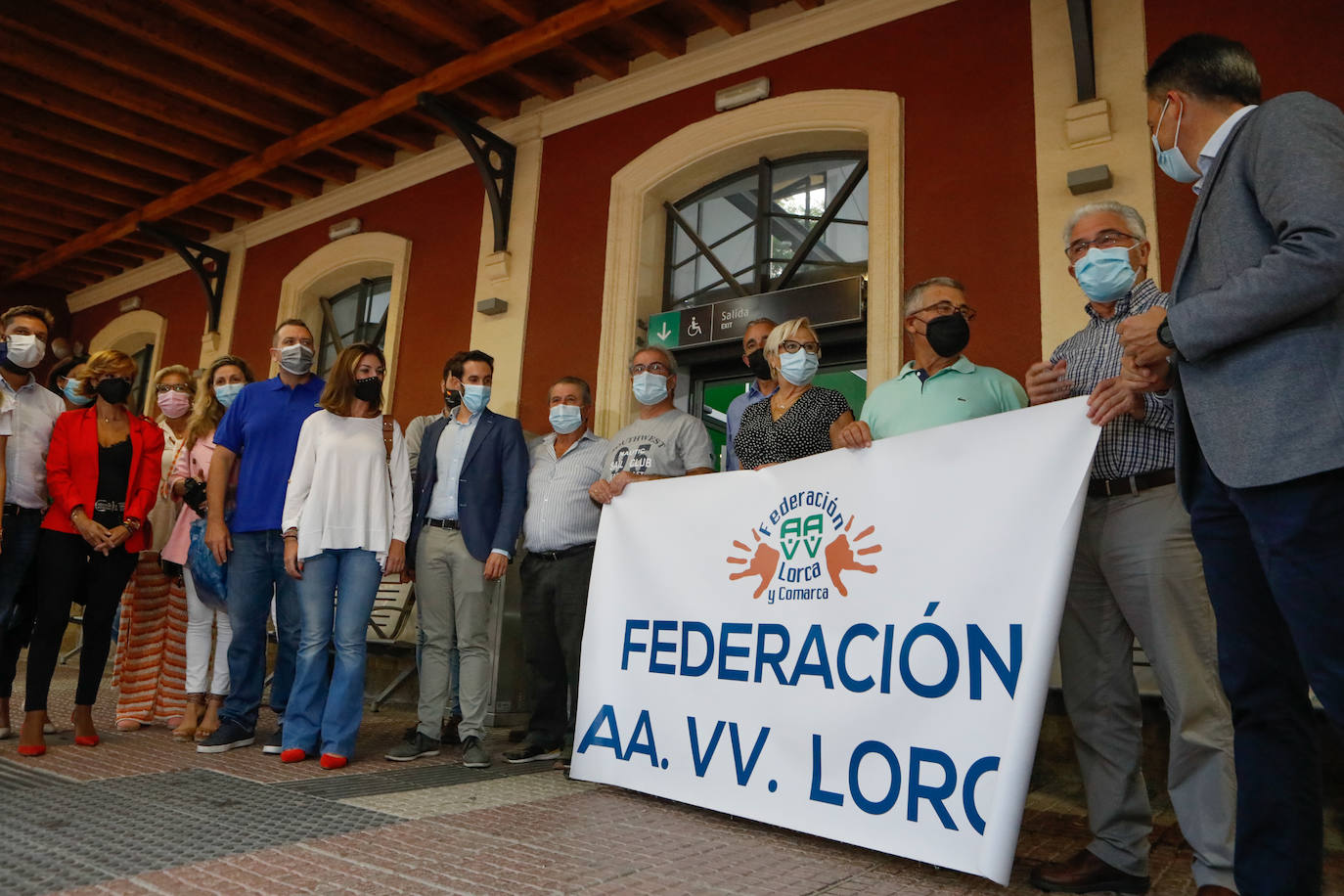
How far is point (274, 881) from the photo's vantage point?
169 cm

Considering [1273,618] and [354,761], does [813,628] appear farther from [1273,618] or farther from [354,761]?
[354,761]

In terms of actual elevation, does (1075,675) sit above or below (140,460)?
below

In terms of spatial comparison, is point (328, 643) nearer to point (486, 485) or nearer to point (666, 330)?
point (486, 485)

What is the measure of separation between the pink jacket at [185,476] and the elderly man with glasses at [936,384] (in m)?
2.87

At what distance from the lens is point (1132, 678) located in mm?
2057

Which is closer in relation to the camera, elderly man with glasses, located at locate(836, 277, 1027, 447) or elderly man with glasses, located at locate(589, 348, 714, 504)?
elderly man with glasses, located at locate(836, 277, 1027, 447)

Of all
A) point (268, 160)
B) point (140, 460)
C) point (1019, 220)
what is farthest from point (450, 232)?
point (1019, 220)

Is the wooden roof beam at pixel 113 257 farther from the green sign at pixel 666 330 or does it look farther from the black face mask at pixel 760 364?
the black face mask at pixel 760 364

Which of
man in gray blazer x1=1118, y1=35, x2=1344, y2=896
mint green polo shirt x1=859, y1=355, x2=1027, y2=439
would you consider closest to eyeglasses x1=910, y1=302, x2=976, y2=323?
mint green polo shirt x1=859, y1=355, x2=1027, y2=439

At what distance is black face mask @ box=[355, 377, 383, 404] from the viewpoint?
3350 millimetres

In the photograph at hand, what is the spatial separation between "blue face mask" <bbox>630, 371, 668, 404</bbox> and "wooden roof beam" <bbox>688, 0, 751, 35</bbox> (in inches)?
106

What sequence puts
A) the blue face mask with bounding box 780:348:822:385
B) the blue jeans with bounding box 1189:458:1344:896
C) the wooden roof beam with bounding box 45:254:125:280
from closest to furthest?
the blue jeans with bounding box 1189:458:1344:896 → the blue face mask with bounding box 780:348:822:385 → the wooden roof beam with bounding box 45:254:125:280

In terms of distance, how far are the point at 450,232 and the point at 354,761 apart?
460 cm

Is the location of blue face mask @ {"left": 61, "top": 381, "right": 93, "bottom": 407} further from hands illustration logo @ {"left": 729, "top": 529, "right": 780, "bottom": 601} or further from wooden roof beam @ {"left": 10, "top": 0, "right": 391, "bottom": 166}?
wooden roof beam @ {"left": 10, "top": 0, "right": 391, "bottom": 166}
